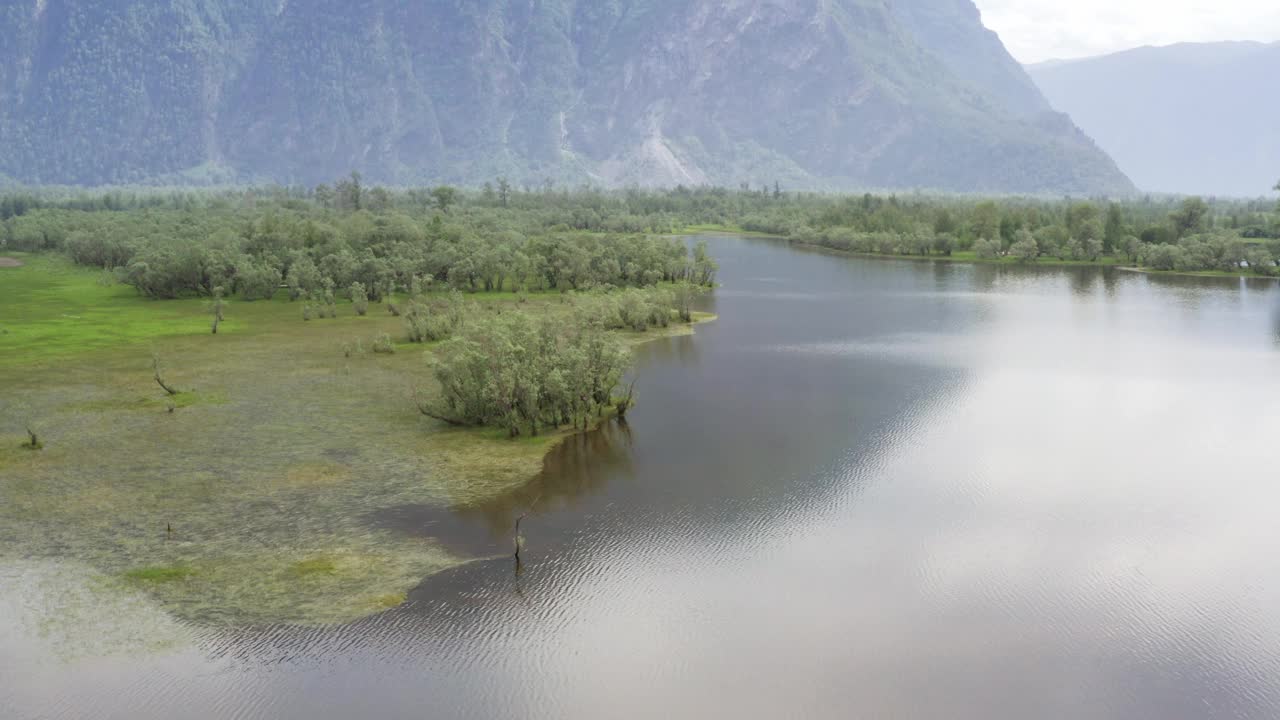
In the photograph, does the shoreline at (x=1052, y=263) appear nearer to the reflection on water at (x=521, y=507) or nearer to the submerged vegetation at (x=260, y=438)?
the submerged vegetation at (x=260, y=438)

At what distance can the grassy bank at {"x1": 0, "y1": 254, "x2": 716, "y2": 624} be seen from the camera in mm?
33688

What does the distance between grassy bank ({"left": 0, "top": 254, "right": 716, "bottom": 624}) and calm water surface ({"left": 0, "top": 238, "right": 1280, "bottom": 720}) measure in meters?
1.85

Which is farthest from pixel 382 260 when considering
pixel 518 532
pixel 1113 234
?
pixel 1113 234

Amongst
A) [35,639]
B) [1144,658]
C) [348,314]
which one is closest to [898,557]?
[1144,658]

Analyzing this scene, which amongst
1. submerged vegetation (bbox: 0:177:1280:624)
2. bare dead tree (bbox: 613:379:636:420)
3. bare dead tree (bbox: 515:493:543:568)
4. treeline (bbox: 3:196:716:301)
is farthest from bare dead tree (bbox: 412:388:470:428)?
treeline (bbox: 3:196:716:301)

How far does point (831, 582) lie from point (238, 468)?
28.1 meters

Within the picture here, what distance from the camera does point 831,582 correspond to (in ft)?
109

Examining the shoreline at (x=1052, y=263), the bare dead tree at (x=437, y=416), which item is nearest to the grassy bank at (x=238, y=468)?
the bare dead tree at (x=437, y=416)

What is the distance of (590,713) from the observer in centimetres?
2602

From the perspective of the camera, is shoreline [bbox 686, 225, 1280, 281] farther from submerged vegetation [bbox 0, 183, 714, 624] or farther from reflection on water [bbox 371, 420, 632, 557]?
reflection on water [bbox 371, 420, 632, 557]

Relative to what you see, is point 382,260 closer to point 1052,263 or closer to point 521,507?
point 521,507

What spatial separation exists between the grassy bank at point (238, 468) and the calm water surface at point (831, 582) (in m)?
1.85

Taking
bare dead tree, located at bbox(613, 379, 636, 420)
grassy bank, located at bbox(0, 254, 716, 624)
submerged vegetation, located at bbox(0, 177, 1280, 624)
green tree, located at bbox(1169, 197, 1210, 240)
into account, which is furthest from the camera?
green tree, located at bbox(1169, 197, 1210, 240)

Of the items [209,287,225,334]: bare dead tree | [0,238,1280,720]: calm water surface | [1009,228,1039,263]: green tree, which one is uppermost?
[1009,228,1039,263]: green tree
